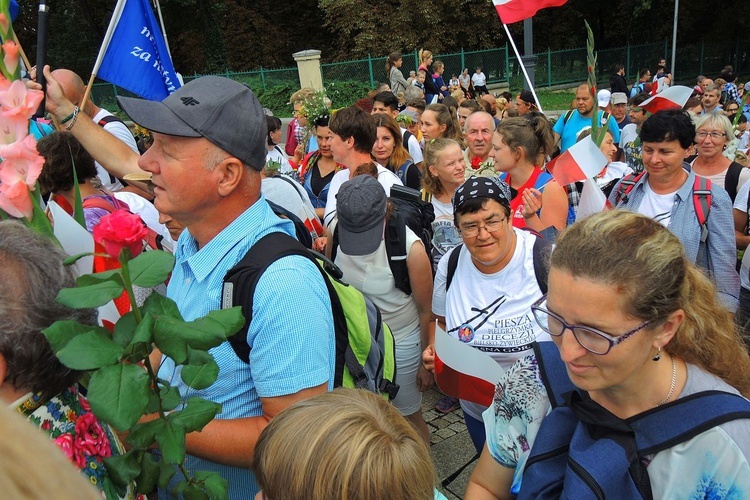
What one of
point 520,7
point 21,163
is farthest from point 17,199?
point 520,7

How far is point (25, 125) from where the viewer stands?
4.95ft

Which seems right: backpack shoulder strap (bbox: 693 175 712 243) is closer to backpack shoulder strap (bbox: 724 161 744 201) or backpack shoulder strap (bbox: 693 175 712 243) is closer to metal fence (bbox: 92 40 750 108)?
backpack shoulder strap (bbox: 724 161 744 201)

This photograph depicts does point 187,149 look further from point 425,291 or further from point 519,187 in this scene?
point 519,187

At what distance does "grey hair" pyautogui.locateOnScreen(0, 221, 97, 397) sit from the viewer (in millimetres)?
1326

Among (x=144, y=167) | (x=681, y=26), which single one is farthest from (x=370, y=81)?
(x=144, y=167)

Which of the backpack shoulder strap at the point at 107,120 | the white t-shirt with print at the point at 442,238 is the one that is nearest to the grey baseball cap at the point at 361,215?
the white t-shirt with print at the point at 442,238

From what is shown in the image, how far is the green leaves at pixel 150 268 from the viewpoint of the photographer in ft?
4.17

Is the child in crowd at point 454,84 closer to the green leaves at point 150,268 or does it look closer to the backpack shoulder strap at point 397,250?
the backpack shoulder strap at point 397,250

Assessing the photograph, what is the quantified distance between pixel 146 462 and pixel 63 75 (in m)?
4.00

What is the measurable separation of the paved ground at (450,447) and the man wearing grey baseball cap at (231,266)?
1864mm

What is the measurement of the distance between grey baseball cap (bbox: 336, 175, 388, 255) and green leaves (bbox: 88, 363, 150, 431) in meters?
2.07

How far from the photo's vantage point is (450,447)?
375 cm

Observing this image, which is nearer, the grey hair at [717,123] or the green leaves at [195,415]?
the green leaves at [195,415]

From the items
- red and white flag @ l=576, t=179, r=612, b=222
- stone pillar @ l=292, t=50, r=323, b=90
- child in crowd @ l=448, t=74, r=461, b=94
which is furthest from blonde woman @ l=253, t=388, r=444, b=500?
stone pillar @ l=292, t=50, r=323, b=90
